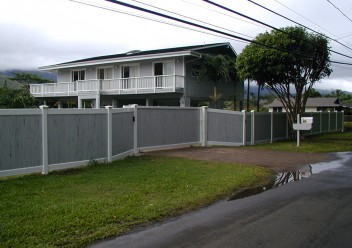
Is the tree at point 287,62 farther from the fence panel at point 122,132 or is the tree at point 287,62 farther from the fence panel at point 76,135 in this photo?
the fence panel at point 76,135

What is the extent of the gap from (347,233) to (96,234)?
357cm

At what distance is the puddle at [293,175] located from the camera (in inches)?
324

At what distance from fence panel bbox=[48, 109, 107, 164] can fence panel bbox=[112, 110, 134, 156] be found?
55 centimetres

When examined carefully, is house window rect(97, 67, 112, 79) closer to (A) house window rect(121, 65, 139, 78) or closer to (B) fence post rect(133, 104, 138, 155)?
(A) house window rect(121, 65, 139, 78)

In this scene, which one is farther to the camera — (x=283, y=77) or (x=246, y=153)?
(x=283, y=77)

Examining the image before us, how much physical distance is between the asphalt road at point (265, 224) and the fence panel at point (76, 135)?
5.04 meters

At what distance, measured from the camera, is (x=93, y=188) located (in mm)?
8156

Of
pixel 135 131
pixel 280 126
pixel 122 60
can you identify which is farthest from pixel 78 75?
pixel 135 131

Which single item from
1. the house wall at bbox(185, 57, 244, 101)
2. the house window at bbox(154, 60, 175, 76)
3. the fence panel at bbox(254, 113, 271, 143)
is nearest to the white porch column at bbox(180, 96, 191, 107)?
the house wall at bbox(185, 57, 244, 101)

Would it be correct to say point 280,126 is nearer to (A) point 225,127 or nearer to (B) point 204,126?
(A) point 225,127

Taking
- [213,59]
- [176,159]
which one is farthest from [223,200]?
[213,59]

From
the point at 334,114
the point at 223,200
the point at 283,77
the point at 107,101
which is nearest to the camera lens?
the point at 223,200

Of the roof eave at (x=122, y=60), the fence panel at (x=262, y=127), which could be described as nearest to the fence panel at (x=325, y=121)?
the fence panel at (x=262, y=127)

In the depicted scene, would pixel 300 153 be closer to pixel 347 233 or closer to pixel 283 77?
pixel 283 77
